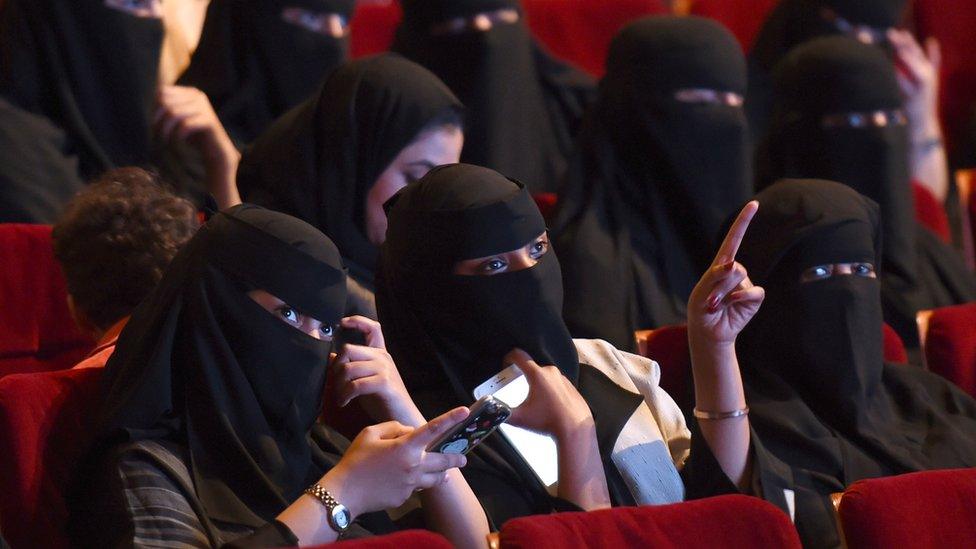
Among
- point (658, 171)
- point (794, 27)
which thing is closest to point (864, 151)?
point (658, 171)

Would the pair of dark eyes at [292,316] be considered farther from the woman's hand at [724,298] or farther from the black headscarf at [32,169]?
the black headscarf at [32,169]

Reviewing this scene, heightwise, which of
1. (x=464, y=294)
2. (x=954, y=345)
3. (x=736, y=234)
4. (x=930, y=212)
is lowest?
(x=930, y=212)

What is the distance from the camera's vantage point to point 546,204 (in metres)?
3.60

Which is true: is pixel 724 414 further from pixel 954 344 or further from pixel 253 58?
pixel 253 58

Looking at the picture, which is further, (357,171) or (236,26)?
(236,26)

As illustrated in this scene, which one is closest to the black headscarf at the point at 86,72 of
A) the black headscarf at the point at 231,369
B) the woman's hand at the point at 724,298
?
the black headscarf at the point at 231,369

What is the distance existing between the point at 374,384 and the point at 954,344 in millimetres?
1404

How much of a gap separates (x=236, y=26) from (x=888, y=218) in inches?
68.1

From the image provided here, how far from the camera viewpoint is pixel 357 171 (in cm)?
295

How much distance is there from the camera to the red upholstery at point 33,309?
2.81 meters

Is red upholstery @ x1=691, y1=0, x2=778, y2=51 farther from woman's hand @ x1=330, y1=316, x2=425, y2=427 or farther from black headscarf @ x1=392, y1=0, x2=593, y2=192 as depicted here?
woman's hand @ x1=330, y1=316, x2=425, y2=427

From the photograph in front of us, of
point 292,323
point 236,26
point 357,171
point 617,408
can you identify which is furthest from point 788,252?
point 236,26

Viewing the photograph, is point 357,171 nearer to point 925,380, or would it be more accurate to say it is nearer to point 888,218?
point 925,380

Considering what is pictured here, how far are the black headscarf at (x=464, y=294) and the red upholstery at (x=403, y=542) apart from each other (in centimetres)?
57
